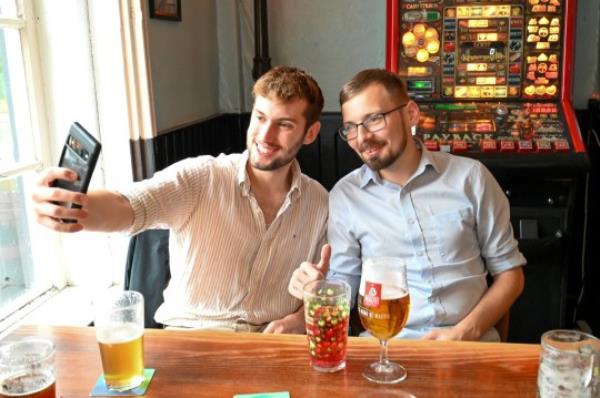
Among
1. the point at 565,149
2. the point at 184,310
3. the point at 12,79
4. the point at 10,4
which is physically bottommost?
the point at 184,310

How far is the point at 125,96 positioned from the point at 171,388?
4.47 ft

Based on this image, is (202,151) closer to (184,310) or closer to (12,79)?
(12,79)

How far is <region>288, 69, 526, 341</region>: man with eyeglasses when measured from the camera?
176 centimetres

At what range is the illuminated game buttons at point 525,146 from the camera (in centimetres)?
239

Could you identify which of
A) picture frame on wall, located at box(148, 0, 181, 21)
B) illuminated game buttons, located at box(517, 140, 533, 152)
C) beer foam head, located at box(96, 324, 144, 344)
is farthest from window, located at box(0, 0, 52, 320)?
illuminated game buttons, located at box(517, 140, 533, 152)

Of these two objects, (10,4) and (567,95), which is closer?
(10,4)

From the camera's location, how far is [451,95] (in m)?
2.69

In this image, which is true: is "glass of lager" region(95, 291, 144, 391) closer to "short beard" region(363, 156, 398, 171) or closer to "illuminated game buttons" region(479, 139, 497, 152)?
"short beard" region(363, 156, 398, 171)

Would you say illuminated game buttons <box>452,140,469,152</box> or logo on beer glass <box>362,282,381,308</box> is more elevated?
illuminated game buttons <box>452,140,469,152</box>

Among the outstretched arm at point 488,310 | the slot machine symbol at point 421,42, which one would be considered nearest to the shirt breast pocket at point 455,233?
the outstretched arm at point 488,310

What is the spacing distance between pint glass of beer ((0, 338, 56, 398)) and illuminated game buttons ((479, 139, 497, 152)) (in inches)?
72.6

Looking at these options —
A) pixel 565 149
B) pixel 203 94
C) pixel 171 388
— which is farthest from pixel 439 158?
pixel 203 94

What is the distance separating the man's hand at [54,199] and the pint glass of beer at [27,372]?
0.96 feet

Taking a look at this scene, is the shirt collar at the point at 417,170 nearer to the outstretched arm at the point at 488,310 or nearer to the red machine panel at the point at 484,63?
the outstretched arm at the point at 488,310
